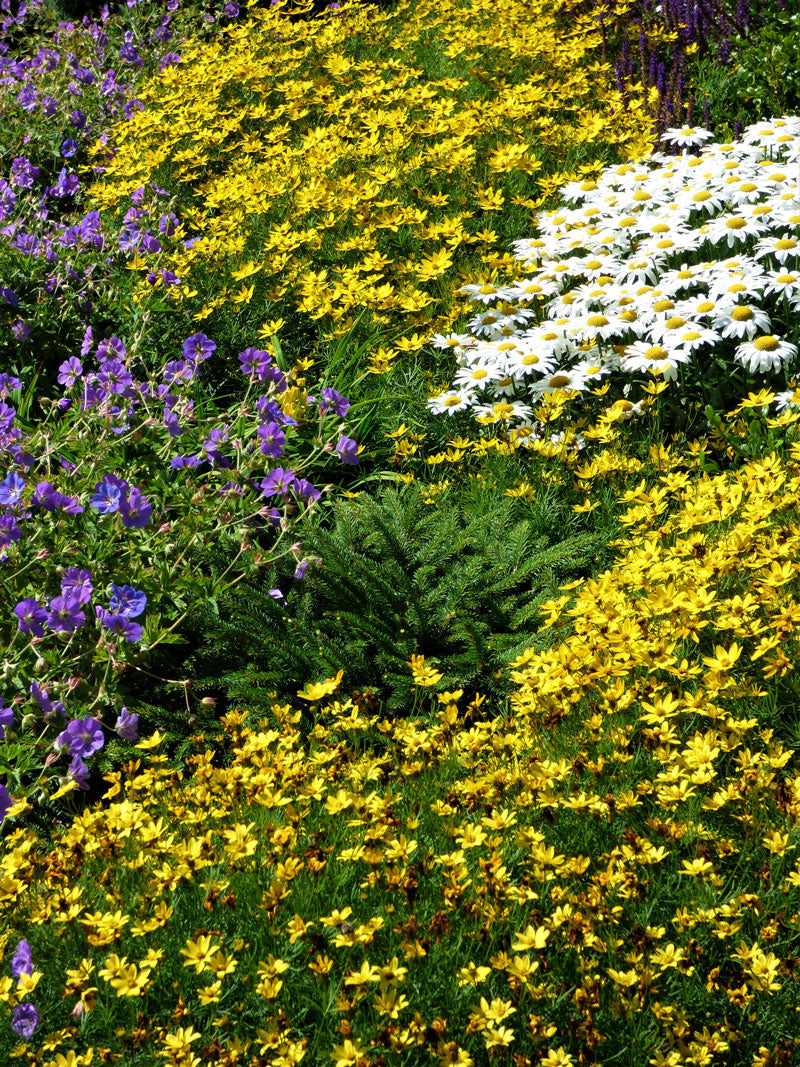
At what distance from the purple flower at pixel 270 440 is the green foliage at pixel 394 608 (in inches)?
12.8

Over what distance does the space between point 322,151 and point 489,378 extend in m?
2.18

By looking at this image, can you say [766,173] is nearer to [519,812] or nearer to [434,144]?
[434,144]

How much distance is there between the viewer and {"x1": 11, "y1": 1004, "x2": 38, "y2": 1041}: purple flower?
1.73 metres

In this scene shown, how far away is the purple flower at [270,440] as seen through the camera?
3148mm

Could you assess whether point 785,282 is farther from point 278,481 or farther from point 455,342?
point 278,481

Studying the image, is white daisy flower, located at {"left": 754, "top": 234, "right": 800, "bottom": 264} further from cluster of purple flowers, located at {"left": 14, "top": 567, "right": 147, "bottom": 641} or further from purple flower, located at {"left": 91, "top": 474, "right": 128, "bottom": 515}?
cluster of purple flowers, located at {"left": 14, "top": 567, "right": 147, "bottom": 641}

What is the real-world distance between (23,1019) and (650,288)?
3.37 meters

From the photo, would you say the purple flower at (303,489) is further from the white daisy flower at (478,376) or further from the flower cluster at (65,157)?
the flower cluster at (65,157)

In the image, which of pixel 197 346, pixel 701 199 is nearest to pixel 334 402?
pixel 197 346

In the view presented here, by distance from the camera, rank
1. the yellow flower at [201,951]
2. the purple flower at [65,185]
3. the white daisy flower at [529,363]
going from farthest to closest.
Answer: the purple flower at [65,185], the white daisy flower at [529,363], the yellow flower at [201,951]

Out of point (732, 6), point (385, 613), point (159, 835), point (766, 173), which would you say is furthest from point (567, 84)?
point (159, 835)

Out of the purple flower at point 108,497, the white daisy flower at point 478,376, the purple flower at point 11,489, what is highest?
the purple flower at point 11,489

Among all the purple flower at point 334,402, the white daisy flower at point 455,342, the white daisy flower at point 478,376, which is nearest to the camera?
the purple flower at point 334,402

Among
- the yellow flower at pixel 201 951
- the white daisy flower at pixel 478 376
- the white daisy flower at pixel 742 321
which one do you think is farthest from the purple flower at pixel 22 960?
the white daisy flower at pixel 742 321
